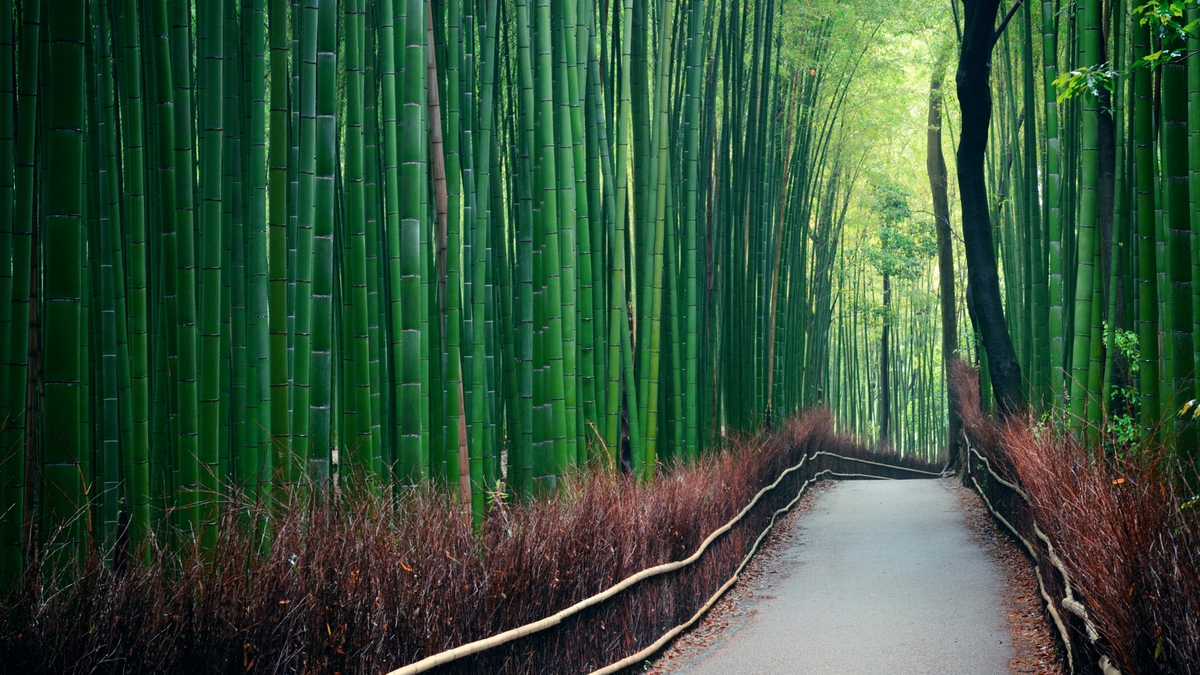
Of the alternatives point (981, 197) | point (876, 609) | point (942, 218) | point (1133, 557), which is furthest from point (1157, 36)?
point (942, 218)

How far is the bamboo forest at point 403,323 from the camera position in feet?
7.13

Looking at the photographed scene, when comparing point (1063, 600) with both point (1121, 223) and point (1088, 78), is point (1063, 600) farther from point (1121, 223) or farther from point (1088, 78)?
point (1088, 78)

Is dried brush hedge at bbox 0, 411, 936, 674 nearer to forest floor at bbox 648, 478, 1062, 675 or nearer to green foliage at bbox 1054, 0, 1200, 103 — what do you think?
forest floor at bbox 648, 478, 1062, 675

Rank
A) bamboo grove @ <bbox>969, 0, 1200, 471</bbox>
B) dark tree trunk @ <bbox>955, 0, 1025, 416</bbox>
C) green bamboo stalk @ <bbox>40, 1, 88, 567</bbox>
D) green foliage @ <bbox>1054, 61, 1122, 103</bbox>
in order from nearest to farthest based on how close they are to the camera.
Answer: green bamboo stalk @ <bbox>40, 1, 88, 567</bbox>
bamboo grove @ <bbox>969, 0, 1200, 471</bbox>
green foliage @ <bbox>1054, 61, 1122, 103</bbox>
dark tree trunk @ <bbox>955, 0, 1025, 416</bbox>

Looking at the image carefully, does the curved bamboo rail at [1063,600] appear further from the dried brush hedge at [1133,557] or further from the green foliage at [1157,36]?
the green foliage at [1157,36]

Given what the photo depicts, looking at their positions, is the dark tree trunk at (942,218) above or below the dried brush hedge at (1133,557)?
above

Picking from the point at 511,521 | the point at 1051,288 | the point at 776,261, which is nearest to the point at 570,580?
the point at 511,521

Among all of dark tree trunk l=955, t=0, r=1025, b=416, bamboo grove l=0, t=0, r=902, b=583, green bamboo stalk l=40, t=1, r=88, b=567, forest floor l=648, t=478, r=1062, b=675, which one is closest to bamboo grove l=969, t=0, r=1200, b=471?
dark tree trunk l=955, t=0, r=1025, b=416

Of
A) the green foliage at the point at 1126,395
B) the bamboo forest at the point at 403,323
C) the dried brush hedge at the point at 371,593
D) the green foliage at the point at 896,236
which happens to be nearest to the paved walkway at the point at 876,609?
the bamboo forest at the point at 403,323

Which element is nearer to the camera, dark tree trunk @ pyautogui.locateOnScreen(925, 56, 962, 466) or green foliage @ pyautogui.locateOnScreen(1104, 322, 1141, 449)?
green foliage @ pyautogui.locateOnScreen(1104, 322, 1141, 449)

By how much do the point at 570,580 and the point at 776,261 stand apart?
6.26m

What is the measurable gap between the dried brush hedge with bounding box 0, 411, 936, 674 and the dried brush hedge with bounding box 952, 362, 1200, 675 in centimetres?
159

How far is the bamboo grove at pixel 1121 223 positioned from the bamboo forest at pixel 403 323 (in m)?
0.02

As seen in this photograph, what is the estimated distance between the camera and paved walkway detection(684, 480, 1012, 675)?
4.07 metres
